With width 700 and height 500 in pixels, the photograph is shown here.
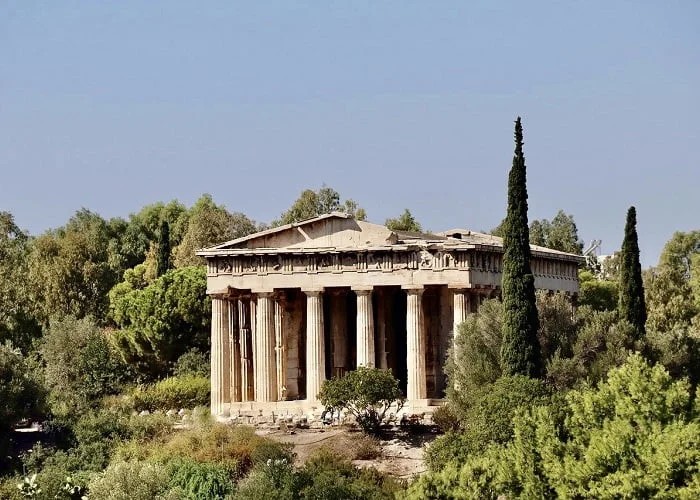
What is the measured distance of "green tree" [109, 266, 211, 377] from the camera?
68.4 metres

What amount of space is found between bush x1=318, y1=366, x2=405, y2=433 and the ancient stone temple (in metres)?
3.59

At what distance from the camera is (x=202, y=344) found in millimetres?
69938

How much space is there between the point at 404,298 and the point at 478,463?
23683 millimetres

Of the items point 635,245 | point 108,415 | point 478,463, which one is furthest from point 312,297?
point 478,463

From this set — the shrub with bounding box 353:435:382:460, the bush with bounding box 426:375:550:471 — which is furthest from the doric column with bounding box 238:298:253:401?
the bush with bounding box 426:375:550:471

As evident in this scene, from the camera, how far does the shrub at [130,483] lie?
1705 inches

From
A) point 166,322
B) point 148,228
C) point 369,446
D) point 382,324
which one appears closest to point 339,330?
point 382,324

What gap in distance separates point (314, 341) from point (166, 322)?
13.4 m

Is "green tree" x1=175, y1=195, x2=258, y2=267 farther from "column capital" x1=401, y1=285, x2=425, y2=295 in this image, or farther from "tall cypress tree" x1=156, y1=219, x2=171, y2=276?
"column capital" x1=401, y1=285, x2=425, y2=295

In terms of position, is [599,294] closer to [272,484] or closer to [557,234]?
[557,234]

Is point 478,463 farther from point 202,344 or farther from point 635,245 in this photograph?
point 202,344

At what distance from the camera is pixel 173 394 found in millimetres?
60906

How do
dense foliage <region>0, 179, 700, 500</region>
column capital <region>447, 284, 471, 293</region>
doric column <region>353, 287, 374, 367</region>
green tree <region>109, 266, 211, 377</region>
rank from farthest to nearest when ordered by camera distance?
1. green tree <region>109, 266, 211, 377</region>
2. doric column <region>353, 287, 374, 367</region>
3. column capital <region>447, 284, 471, 293</region>
4. dense foliage <region>0, 179, 700, 500</region>

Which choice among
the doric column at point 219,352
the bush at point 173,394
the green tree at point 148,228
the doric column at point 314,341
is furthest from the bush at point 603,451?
the green tree at point 148,228
